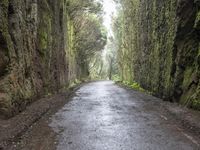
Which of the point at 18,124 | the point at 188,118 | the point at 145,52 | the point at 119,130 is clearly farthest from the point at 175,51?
the point at 145,52

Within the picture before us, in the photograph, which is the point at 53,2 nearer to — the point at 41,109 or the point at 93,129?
the point at 41,109

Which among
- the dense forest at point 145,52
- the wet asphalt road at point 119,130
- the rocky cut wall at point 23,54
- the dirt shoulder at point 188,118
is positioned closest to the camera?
the wet asphalt road at point 119,130

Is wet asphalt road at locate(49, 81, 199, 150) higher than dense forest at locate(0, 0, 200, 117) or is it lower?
lower

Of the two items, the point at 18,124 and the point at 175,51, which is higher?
the point at 175,51

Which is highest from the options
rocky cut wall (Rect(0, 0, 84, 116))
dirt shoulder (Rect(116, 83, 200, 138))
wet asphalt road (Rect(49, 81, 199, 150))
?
rocky cut wall (Rect(0, 0, 84, 116))

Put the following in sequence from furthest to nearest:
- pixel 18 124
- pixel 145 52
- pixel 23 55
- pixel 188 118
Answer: pixel 145 52
pixel 23 55
pixel 188 118
pixel 18 124

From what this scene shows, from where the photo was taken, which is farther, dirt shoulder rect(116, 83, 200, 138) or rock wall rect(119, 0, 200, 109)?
rock wall rect(119, 0, 200, 109)

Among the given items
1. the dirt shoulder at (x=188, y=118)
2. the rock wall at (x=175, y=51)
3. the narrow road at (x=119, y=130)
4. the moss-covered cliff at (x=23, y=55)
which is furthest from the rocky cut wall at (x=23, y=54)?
the rock wall at (x=175, y=51)

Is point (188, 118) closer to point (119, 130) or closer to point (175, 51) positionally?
point (119, 130)

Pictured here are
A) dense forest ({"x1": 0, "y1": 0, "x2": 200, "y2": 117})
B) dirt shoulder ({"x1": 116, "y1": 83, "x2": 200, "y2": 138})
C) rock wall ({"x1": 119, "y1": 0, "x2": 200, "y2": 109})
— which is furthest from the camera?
rock wall ({"x1": 119, "y1": 0, "x2": 200, "y2": 109})

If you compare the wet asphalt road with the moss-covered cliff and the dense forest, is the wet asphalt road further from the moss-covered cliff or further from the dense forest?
the dense forest

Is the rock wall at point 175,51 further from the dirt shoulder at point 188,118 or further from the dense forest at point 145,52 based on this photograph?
the dirt shoulder at point 188,118

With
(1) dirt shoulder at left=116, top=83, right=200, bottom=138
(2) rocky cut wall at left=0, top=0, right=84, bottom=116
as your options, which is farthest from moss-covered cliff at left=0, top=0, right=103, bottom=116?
(1) dirt shoulder at left=116, top=83, right=200, bottom=138

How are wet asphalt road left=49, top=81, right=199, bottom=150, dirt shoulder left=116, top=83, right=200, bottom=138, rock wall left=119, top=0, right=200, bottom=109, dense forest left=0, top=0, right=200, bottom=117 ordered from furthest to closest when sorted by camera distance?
1. rock wall left=119, top=0, right=200, bottom=109
2. dense forest left=0, top=0, right=200, bottom=117
3. dirt shoulder left=116, top=83, right=200, bottom=138
4. wet asphalt road left=49, top=81, right=199, bottom=150
